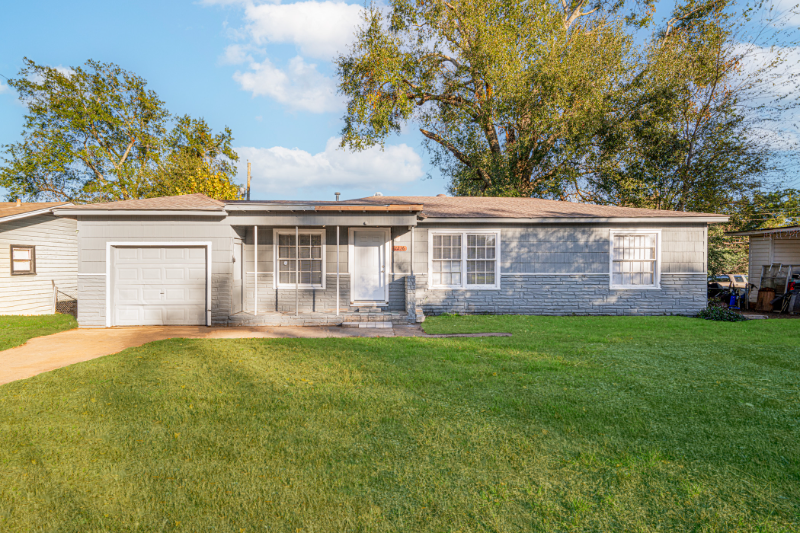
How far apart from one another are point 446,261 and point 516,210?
282cm

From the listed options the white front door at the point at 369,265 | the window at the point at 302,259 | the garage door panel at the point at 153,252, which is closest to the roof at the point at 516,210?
the white front door at the point at 369,265

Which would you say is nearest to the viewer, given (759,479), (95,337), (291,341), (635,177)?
(759,479)

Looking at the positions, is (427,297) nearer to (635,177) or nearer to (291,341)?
(291,341)

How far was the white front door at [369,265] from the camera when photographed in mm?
11641

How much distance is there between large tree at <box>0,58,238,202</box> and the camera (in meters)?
25.8

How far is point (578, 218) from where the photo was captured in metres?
11.4

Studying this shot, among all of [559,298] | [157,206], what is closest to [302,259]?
[157,206]

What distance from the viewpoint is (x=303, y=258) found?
453 inches

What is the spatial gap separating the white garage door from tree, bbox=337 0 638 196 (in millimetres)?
12506

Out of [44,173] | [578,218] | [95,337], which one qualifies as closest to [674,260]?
[578,218]

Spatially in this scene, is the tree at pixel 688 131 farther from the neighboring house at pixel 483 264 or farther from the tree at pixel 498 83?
the neighboring house at pixel 483 264

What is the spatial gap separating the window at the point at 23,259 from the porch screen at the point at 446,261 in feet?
41.3

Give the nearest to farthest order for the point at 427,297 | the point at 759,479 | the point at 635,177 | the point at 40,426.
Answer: the point at 759,479 → the point at 40,426 → the point at 427,297 → the point at 635,177

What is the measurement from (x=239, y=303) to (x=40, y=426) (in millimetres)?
7227
